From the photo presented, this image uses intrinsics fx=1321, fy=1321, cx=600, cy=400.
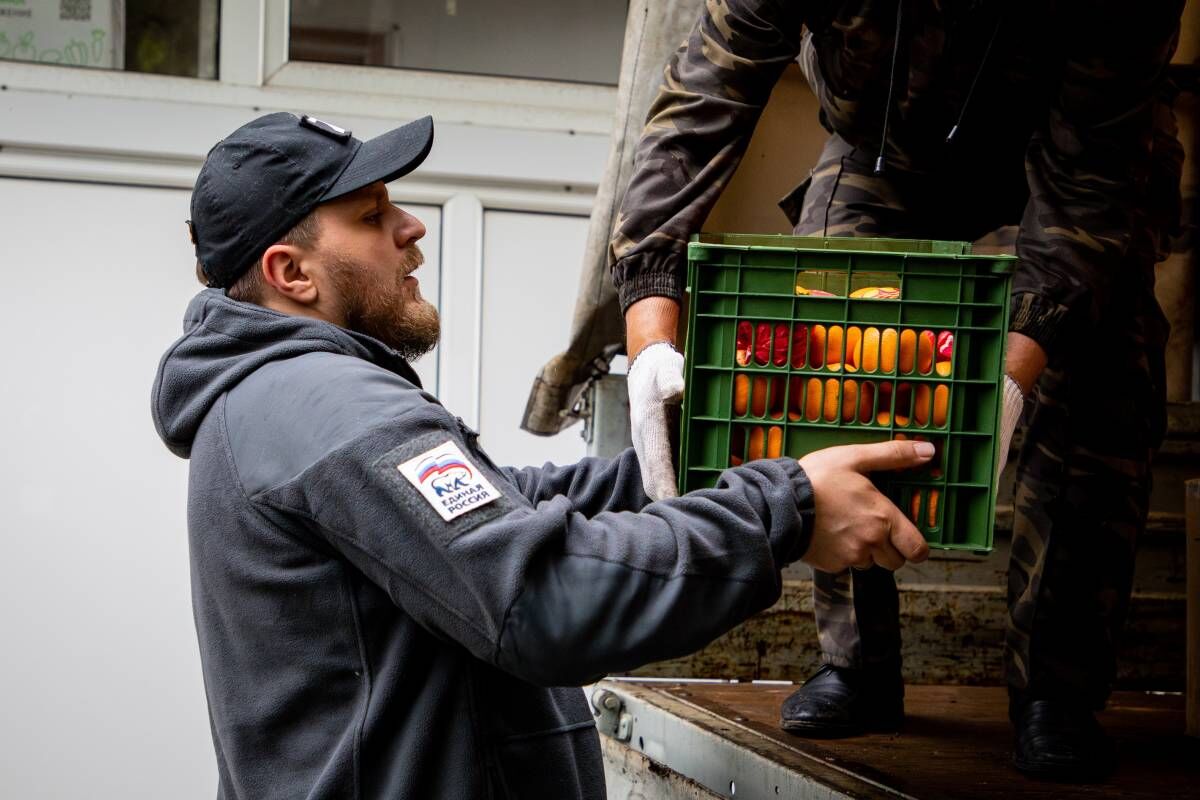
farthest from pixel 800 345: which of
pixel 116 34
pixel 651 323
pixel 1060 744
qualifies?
pixel 116 34

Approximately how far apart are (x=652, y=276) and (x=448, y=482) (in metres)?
0.82

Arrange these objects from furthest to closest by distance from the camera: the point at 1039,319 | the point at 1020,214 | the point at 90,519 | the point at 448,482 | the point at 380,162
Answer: the point at 90,519
the point at 1020,214
the point at 1039,319
the point at 380,162
the point at 448,482

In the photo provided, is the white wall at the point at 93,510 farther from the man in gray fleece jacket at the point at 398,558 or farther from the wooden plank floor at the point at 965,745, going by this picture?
the man in gray fleece jacket at the point at 398,558

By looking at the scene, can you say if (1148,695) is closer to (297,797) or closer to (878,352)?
(878,352)

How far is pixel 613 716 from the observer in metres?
2.71

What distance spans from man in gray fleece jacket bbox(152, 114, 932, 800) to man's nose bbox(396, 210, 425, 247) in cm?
Result: 14

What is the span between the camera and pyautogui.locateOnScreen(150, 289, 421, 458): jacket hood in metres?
1.51

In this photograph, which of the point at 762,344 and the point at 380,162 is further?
Result: the point at 380,162

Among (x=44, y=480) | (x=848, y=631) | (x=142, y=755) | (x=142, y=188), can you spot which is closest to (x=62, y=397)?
(x=44, y=480)

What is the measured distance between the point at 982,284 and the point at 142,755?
3.21 m

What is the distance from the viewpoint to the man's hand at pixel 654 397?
6.10ft

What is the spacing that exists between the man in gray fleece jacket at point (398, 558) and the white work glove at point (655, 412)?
38cm

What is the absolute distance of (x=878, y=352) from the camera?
1571 millimetres

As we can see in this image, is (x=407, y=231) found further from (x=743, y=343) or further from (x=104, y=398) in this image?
(x=104, y=398)
